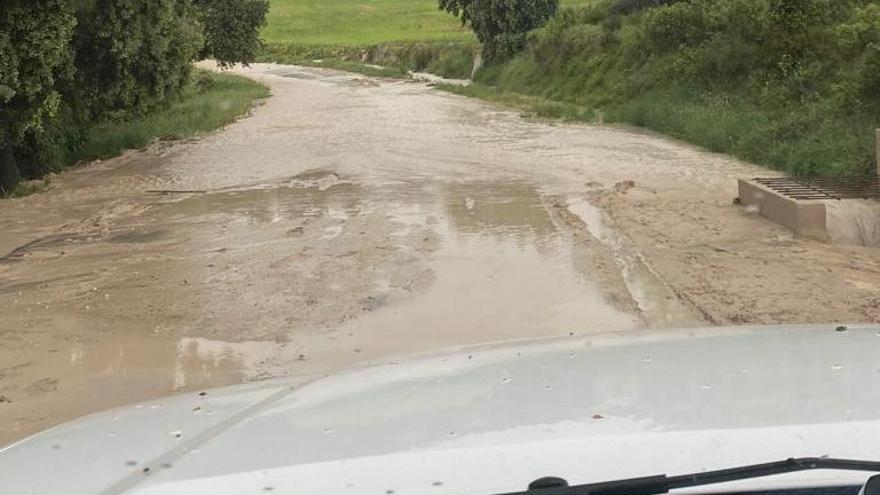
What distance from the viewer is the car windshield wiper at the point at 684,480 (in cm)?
188

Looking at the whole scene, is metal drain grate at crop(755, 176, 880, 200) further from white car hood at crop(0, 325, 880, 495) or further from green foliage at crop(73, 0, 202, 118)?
green foliage at crop(73, 0, 202, 118)

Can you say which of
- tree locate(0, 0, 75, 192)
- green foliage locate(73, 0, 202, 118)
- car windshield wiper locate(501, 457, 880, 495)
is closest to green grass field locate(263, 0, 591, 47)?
green foliage locate(73, 0, 202, 118)

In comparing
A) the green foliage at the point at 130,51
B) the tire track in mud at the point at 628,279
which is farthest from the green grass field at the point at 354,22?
the tire track in mud at the point at 628,279

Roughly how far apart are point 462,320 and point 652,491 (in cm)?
710

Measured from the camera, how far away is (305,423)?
2.64 meters

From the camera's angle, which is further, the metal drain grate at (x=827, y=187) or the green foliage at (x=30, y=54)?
the green foliage at (x=30, y=54)

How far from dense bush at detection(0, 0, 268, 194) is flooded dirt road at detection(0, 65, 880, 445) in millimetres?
1066

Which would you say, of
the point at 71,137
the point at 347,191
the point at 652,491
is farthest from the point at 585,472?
the point at 71,137

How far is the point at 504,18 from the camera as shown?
46750 mm

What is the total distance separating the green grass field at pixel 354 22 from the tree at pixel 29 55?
60.2 meters

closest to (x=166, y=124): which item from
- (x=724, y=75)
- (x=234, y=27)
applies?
(x=234, y=27)

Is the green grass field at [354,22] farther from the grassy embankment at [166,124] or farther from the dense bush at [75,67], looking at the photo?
the dense bush at [75,67]

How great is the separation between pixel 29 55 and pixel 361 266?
6.95 m

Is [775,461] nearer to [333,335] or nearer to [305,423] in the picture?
[305,423]
